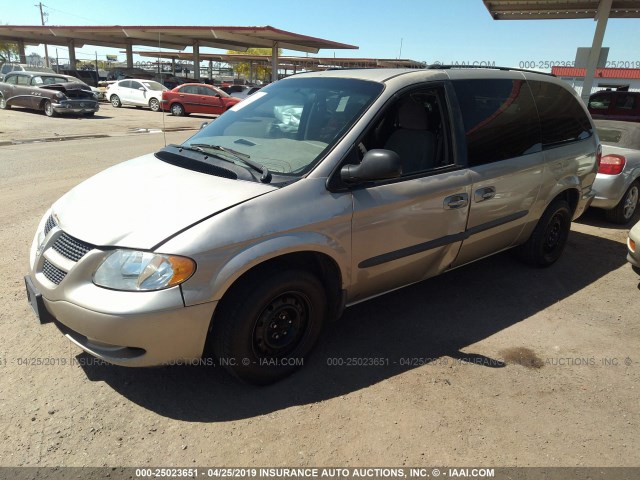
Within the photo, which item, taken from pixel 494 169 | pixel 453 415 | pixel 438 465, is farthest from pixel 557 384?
pixel 494 169

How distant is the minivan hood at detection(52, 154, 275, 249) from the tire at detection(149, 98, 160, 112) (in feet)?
75.9

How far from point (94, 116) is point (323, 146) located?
808 inches

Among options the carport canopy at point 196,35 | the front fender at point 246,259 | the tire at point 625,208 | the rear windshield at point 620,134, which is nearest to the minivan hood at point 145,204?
the front fender at point 246,259

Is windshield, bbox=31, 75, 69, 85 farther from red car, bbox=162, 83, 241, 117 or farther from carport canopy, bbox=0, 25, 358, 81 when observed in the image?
carport canopy, bbox=0, 25, 358, 81

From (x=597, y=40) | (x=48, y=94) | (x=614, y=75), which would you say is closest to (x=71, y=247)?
(x=597, y=40)

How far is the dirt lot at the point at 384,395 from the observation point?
2.41 m

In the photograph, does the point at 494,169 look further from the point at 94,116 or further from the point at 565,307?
the point at 94,116

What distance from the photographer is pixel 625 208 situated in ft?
21.5

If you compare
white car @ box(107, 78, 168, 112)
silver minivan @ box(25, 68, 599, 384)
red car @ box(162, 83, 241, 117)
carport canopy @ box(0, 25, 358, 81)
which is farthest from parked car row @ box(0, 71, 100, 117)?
silver minivan @ box(25, 68, 599, 384)

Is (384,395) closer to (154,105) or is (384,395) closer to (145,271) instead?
(145,271)

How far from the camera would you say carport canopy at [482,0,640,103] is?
43.6ft

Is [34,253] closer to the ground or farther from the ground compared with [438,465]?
farther from the ground

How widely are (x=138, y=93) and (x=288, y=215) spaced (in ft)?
A: 83.5

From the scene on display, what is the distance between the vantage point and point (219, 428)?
255 centimetres
